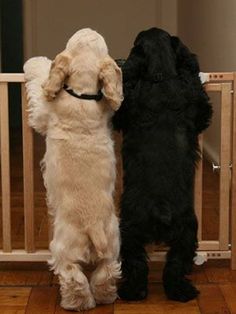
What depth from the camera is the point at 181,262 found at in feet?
6.83

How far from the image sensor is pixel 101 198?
1.98m

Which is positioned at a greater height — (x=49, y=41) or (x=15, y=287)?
(x=49, y=41)

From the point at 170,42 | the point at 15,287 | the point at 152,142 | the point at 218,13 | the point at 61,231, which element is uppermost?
the point at 218,13

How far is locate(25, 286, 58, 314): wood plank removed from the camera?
2.03 meters

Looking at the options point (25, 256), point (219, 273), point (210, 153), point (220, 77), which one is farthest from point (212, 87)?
point (210, 153)

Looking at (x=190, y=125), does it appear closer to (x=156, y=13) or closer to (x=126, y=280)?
(x=126, y=280)

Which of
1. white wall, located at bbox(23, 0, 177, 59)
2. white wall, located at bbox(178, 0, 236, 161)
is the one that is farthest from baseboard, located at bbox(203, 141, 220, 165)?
white wall, located at bbox(23, 0, 177, 59)

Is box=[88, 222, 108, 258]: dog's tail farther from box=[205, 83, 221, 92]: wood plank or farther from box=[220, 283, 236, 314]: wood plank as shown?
box=[205, 83, 221, 92]: wood plank

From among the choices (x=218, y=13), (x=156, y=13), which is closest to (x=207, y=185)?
(x=218, y=13)

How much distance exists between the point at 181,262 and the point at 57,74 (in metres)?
0.71

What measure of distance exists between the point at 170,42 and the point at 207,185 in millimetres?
1660

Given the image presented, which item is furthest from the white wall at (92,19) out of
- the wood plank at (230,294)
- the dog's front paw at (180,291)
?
the dog's front paw at (180,291)

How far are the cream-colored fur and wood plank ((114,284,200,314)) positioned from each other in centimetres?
7

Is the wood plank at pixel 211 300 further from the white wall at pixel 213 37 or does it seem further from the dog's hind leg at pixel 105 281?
the white wall at pixel 213 37
